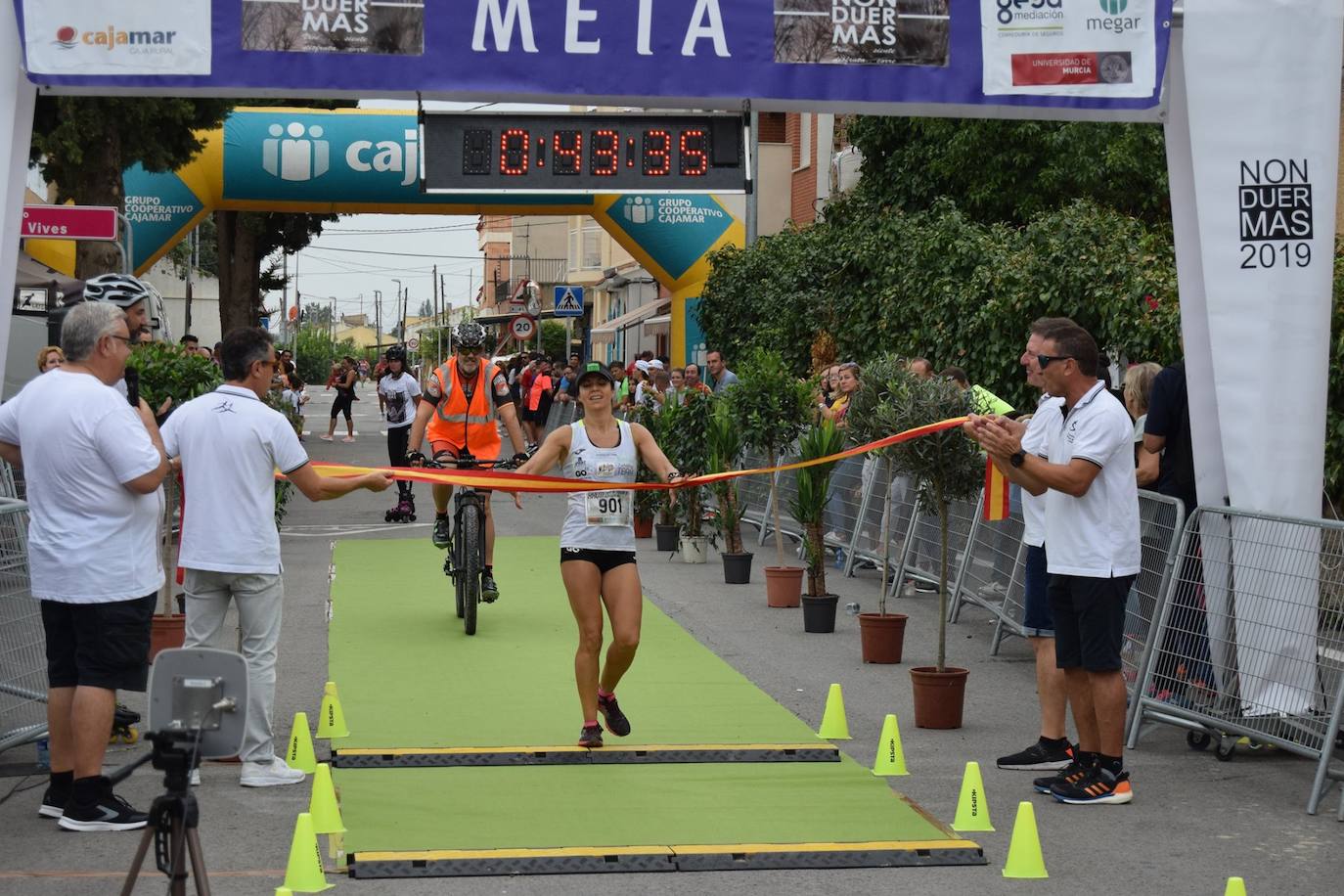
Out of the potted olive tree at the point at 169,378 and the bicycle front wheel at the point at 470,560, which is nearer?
the potted olive tree at the point at 169,378

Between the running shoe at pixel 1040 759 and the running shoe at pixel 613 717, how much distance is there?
1863 mm

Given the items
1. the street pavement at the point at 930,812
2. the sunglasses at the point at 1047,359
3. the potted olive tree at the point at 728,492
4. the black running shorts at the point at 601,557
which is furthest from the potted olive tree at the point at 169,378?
the sunglasses at the point at 1047,359

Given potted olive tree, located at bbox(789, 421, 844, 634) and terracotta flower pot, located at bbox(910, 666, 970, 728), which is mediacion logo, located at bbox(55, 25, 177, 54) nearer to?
terracotta flower pot, located at bbox(910, 666, 970, 728)

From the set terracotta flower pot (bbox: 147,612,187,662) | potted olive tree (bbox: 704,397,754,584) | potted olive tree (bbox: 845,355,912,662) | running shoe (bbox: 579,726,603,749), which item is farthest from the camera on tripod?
potted olive tree (bbox: 704,397,754,584)

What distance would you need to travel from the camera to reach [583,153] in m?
11.4

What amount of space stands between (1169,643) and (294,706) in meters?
4.75

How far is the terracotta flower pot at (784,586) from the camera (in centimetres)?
1415

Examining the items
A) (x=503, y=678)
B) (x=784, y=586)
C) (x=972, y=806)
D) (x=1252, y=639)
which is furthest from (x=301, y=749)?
(x=784, y=586)

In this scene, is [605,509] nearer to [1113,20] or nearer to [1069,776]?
[1069,776]

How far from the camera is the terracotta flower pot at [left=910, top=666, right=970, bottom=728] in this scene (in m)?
9.37

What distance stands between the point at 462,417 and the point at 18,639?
17.3ft

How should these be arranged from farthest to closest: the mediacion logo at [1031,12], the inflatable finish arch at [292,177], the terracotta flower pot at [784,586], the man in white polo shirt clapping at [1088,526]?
the inflatable finish arch at [292,177] → the terracotta flower pot at [784,586] → the mediacion logo at [1031,12] → the man in white polo shirt clapping at [1088,526]

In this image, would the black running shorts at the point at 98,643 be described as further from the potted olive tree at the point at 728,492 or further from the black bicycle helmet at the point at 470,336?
the potted olive tree at the point at 728,492

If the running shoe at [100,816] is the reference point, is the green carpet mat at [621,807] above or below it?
below
